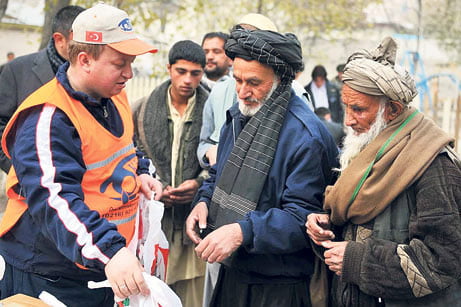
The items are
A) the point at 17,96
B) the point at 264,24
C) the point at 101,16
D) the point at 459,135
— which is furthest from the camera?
the point at 459,135

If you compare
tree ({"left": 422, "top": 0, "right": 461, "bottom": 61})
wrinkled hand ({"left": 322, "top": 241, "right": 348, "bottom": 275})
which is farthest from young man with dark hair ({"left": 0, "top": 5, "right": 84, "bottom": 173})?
tree ({"left": 422, "top": 0, "right": 461, "bottom": 61})

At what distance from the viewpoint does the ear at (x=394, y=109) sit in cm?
272

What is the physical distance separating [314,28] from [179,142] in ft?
46.9

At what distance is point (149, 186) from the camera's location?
3189 millimetres

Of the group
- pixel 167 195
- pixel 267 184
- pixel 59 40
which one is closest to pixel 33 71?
pixel 59 40

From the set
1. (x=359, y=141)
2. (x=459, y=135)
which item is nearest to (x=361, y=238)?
(x=359, y=141)

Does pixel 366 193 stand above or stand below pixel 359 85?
below

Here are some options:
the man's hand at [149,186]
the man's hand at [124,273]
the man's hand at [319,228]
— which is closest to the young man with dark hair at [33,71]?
the man's hand at [149,186]

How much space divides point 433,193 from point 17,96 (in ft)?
9.02

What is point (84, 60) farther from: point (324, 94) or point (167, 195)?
point (324, 94)

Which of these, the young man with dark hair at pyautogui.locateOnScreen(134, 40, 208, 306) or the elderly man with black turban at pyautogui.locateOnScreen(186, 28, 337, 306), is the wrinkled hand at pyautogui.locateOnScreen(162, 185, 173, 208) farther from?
the elderly man with black turban at pyautogui.locateOnScreen(186, 28, 337, 306)

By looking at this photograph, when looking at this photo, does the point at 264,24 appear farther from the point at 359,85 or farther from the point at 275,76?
the point at 359,85

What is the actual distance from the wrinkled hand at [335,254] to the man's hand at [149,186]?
943 mm

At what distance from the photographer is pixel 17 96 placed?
401 cm
